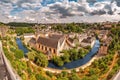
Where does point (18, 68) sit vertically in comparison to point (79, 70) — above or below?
above

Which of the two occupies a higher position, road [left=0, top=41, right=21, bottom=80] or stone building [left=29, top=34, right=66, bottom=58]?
road [left=0, top=41, right=21, bottom=80]

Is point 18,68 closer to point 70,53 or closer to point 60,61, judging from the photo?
point 60,61

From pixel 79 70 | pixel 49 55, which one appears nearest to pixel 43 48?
pixel 49 55

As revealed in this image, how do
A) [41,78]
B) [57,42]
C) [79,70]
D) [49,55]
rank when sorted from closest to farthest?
[41,78] < [79,70] < [49,55] < [57,42]

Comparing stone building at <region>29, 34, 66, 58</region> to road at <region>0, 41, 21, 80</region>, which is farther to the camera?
stone building at <region>29, 34, 66, 58</region>

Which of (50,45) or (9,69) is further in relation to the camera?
(50,45)

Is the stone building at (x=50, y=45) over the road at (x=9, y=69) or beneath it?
beneath

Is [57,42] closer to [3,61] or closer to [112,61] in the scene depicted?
[112,61]

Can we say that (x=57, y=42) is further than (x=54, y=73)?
Yes

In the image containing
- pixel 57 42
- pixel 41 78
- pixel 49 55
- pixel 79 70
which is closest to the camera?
pixel 41 78

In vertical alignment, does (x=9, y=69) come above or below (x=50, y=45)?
above

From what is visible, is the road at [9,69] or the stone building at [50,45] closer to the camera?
the road at [9,69]
